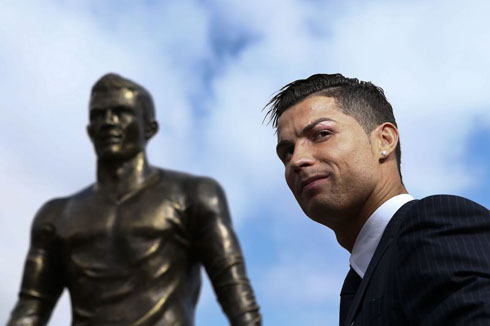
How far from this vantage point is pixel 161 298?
12.9ft

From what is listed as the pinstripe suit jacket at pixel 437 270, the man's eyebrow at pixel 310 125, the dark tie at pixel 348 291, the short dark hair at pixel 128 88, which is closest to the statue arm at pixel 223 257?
the short dark hair at pixel 128 88

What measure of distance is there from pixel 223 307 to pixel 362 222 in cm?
262

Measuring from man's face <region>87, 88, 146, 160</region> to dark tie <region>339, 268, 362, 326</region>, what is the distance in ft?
9.42

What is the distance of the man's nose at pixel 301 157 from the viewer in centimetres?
144

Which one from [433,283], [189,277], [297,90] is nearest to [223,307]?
[189,277]

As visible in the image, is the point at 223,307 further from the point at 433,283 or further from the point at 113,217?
the point at 433,283

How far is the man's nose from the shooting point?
1.44m

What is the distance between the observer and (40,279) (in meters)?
4.24

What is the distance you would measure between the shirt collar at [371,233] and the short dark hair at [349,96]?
21cm

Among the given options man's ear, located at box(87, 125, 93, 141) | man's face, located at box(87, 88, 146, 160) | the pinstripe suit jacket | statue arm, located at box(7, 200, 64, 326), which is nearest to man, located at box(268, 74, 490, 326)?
the pinstripe suit jacket

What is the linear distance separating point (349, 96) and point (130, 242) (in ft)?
8.68

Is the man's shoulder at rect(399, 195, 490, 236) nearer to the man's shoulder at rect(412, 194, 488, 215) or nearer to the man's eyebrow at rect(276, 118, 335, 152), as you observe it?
the man's shoulder at rect(412, 194, 488, 215)

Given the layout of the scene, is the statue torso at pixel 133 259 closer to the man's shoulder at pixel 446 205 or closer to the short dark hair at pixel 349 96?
the short dark hair at pixel 349 96

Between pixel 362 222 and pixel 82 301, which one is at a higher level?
pixel 82 301
